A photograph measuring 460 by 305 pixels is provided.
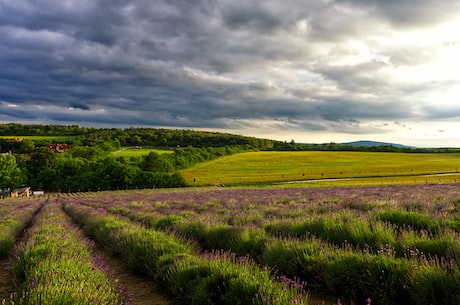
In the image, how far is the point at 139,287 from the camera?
6332 mm

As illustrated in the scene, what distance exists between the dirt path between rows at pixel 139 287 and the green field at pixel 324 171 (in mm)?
48733

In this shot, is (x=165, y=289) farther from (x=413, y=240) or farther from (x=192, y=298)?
(x=413, y=240)

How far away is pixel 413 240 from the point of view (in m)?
5.63

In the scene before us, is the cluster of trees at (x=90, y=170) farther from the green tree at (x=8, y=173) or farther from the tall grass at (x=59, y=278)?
the tall grass at (x=59, y=278)

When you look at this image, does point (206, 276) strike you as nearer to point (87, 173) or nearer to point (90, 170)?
point (87, 173)

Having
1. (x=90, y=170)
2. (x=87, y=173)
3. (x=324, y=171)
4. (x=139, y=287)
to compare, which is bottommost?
(x=87, y=173)

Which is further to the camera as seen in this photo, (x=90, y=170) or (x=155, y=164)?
(x=90, y=170)

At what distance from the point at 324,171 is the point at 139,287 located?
235 ft

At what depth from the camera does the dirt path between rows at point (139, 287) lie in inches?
218

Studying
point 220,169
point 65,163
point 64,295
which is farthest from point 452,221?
point 65,163

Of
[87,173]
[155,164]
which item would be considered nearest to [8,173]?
[87,173]

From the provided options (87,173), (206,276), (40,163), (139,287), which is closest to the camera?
(206,276)

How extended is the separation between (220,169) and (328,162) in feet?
101

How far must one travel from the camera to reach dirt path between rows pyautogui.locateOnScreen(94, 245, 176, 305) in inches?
218
